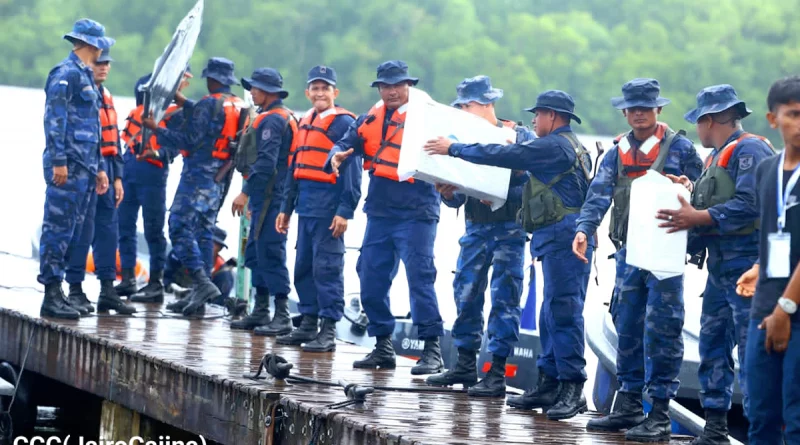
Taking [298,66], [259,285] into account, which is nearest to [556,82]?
[298,66]

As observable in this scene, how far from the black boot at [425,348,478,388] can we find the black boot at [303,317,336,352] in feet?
4.21

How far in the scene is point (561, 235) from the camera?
6.98 meters

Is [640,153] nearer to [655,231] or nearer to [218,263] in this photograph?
[655,231]

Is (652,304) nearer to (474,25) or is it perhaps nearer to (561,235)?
(561,235)

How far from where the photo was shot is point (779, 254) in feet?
15.5

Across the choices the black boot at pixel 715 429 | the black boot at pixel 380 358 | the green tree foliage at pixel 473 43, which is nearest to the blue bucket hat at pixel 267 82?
the black boot at pixel 380 358

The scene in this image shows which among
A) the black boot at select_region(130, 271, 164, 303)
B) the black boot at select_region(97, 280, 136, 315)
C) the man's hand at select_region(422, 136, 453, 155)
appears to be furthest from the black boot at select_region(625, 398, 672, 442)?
the black boot at select_region(130, 271, 164, 303)

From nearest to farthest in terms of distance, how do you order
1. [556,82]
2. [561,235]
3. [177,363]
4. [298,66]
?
[561,235] < [177,363] < [298,66] < [556,82]

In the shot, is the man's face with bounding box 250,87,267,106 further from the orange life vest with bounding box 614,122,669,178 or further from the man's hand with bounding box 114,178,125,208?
the orange life vest with bounding box 614,122,669,178

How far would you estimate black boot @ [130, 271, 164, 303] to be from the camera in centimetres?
1102

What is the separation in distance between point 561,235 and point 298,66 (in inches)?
1406

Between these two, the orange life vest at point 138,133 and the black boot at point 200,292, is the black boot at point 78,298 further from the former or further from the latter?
the orange life vest at point 138,133

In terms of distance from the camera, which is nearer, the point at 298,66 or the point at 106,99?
the point at 106,99

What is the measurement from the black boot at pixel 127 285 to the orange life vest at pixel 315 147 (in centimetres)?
274
